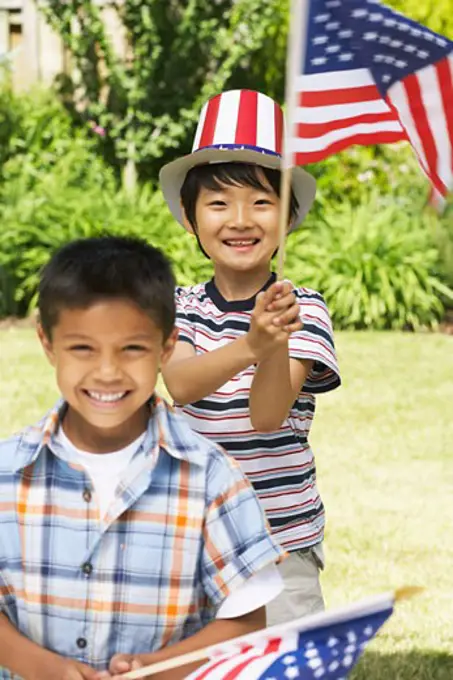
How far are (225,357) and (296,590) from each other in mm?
631

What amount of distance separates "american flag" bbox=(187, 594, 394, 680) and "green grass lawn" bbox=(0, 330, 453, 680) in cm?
184

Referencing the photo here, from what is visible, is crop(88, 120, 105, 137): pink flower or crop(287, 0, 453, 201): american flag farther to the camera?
crop(88, 120, 105, 137): pink flower

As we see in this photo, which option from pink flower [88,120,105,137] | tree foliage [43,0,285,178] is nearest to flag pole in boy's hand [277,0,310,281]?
tree foliage [43,0,285,178]

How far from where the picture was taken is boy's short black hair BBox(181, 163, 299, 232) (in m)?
2.88

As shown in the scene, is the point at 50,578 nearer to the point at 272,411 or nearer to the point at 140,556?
the point at 140,556

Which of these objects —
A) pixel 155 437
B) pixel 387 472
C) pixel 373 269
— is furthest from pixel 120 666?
pixel 373 269

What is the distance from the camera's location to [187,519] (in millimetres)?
2100

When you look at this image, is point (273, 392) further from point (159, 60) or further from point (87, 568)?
point (159, 60)

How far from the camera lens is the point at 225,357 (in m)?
2.57

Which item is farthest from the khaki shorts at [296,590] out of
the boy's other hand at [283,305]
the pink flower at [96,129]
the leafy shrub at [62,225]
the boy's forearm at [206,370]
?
the pink flower at [96,129]

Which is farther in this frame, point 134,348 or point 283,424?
point 283,424

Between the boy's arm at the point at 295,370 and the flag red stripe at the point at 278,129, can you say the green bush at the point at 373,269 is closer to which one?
the flag red stripe at the point at 278,129

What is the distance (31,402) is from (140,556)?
5.73 meters

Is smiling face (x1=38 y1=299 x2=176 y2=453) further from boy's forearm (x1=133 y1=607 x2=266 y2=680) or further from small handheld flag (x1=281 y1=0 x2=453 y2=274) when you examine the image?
small handheld flag (x1=281 y1=0 x2=453 y2=274)
